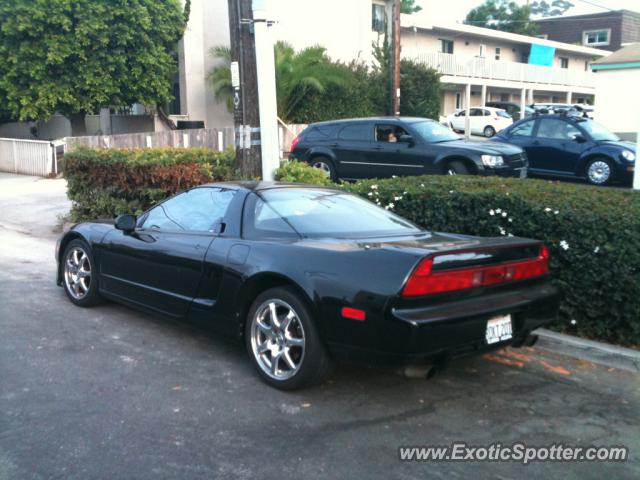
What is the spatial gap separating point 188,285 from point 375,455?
2.22m

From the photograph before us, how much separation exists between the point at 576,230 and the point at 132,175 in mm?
7301

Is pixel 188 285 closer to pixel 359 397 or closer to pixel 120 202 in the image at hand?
pixel 359 397

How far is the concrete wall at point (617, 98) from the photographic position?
2348cm

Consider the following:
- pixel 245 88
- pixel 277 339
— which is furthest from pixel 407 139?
pixel 277 339

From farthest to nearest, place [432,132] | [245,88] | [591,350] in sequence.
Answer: [432,132]
[245,88]
[591,350]

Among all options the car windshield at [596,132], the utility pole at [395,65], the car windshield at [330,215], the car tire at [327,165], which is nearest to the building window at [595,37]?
the utility pole at [395,65]

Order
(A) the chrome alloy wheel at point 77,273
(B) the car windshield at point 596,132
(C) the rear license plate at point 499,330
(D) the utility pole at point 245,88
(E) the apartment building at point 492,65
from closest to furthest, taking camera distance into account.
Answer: (C) the rear license plate at point 499,330 < (A) the chrome alloy wheel at point 77,273 < (D) the utility pole at point 245,88 < (B) the car windshield at point 596,132 < (E) the apartment building at point 492,65

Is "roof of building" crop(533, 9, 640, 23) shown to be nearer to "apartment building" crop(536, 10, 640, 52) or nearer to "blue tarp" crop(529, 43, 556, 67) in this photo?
"apartment building" crop(536, 10, 640, 52)

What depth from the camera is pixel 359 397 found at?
4.48 m

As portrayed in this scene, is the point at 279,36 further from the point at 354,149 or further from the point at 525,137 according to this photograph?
the point at 525,137

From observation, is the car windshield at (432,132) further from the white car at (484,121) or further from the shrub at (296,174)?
the white car at (484,121)

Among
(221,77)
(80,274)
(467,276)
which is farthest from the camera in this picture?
(221,77)

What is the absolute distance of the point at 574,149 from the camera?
1420 centimetres

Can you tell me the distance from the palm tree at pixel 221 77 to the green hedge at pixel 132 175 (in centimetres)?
1439
